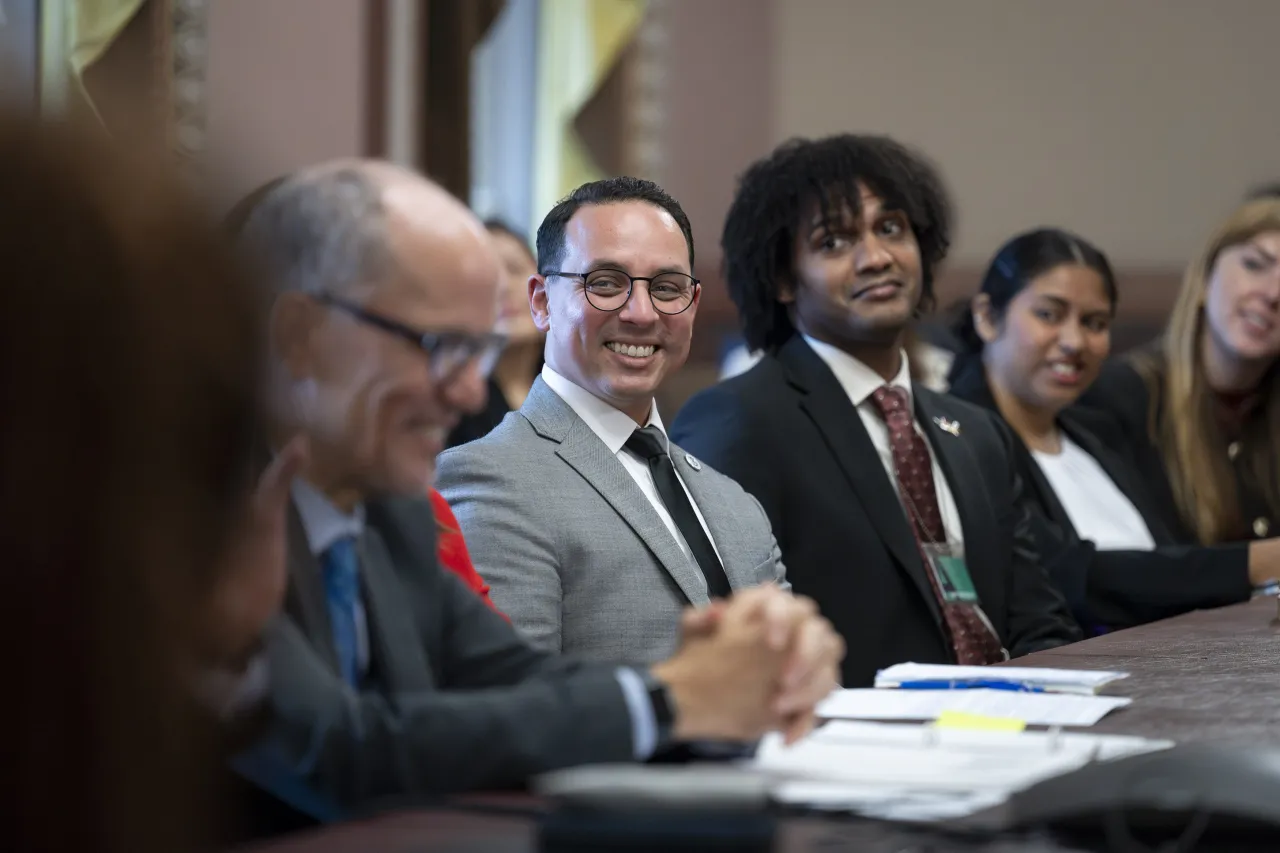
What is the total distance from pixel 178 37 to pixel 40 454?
4.12 metres

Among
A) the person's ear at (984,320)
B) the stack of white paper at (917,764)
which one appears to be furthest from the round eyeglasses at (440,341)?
the person's ear at (984,320)

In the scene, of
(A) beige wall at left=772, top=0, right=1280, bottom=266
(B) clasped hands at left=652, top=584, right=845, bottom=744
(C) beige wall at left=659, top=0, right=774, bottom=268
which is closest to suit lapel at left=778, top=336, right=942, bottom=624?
(B) clasped hands at left=652, top=584, right=845, bottom=744

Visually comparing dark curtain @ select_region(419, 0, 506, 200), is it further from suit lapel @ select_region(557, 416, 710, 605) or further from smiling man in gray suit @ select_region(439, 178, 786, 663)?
suit lapel @ select_region(557, 416, 710, 605)

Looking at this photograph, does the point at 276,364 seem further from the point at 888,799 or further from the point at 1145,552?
the point at 1145,552

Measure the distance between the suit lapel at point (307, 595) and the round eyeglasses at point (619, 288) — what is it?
1058mm

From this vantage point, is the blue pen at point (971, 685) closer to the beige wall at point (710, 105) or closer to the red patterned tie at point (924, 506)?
the red patterned tie at point (924, 506)

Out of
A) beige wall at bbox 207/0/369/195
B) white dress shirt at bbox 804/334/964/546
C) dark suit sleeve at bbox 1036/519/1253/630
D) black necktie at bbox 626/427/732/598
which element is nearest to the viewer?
black necktie at bbox 626/427/732/598

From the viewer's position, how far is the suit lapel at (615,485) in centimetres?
215

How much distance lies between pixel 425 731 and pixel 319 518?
0.75 ft

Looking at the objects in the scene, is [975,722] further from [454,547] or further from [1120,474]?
[1120,474]

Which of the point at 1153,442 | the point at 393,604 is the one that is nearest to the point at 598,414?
the point at 393,604

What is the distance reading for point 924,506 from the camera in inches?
111

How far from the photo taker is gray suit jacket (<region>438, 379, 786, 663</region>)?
2053 millimetres

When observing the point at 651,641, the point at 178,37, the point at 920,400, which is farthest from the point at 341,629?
the point at 178,37
